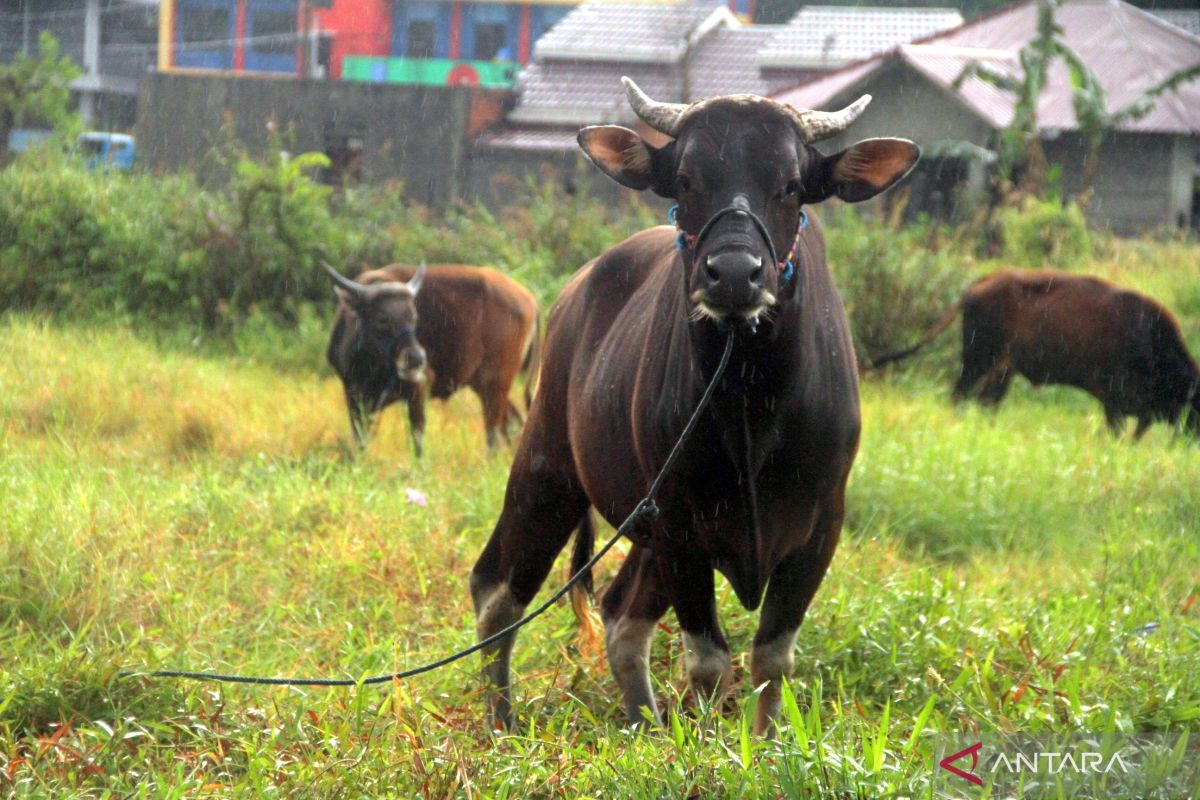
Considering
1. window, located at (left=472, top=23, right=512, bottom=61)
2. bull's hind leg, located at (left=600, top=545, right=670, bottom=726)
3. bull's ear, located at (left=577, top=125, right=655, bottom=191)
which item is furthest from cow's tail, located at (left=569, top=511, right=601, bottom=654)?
window, located at (left=472, top=23, right=512, bottom=61)

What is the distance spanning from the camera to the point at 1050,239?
1806 cm

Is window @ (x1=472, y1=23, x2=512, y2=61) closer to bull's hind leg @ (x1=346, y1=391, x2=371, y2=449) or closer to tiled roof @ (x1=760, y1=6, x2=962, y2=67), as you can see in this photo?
tiled roof @ (x1=760, y1=6, x2=962, y2=67)

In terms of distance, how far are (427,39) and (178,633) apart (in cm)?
3231

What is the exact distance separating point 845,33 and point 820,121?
28.2m

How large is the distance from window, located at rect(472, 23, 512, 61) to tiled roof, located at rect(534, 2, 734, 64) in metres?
4.39

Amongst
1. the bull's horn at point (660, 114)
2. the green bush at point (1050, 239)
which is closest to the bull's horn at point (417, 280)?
the bull's horn at point (660, 114)

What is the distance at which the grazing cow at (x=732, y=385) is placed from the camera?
12.9ft

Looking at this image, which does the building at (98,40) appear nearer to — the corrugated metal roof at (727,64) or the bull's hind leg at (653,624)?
the corrugated metal roof at (727,64)

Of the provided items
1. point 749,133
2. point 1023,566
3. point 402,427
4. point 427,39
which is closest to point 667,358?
point 749,133

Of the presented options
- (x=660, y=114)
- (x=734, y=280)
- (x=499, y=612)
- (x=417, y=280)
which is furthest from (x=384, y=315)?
(x=734, y=280)

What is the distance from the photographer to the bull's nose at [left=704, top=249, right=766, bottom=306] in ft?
11.9

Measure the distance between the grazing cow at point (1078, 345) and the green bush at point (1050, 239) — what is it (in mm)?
5421

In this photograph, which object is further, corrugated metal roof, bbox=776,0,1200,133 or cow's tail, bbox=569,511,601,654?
corrugated metal roof, bbox=776,0,1200,133

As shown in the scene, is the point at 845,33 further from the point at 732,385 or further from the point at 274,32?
the point at 732,385
